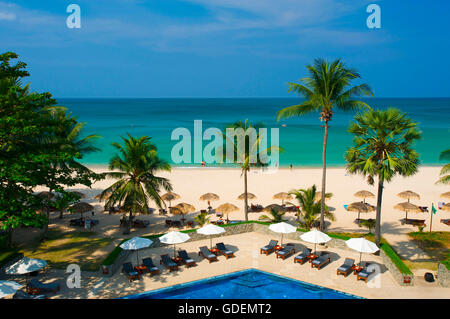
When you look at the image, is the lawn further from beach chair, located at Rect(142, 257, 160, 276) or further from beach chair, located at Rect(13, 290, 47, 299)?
beach chair, located at Rect(13, 290, 47, 299)

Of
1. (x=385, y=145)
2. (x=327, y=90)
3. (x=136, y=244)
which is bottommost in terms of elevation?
(x=136, y=244)

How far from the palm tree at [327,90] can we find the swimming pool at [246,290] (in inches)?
247

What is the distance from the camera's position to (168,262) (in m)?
15.7

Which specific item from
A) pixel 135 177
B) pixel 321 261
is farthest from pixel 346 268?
pixel 135 177

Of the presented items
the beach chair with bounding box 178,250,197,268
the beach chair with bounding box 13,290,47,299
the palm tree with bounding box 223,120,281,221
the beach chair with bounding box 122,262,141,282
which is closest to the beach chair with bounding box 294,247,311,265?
the beach chair with bounding box 178,250,197,268

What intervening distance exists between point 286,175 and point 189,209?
20364 mm

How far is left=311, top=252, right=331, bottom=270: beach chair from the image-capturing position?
50.9ft

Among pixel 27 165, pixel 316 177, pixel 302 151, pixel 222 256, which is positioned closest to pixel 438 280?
pixel 222 256

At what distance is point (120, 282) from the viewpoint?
14234mm

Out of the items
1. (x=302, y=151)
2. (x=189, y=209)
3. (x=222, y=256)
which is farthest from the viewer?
(x=302, y=151)

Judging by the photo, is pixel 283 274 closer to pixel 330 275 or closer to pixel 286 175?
pixel 330 275

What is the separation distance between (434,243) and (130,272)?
57.2 ft

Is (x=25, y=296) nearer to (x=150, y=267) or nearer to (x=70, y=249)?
(x=150, y=267)

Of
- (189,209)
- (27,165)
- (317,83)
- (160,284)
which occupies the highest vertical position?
(317,83)
